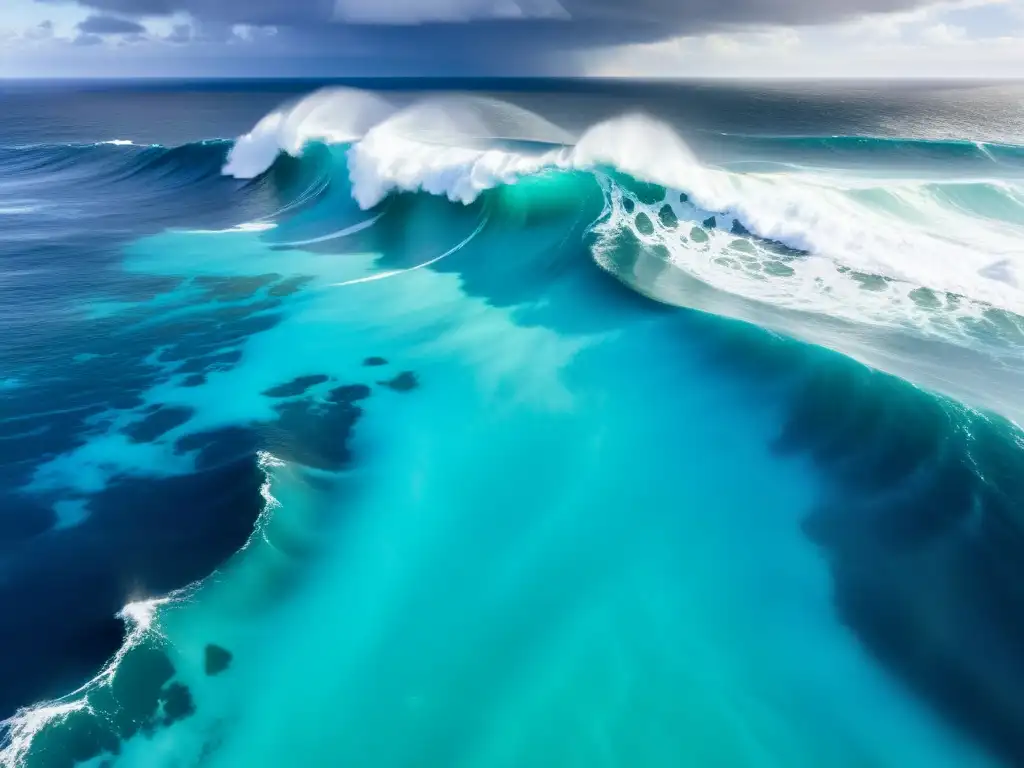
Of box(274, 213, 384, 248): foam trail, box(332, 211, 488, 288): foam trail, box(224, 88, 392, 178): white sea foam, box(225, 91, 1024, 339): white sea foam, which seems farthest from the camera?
box(224, 88, 392, 178): white sea foam

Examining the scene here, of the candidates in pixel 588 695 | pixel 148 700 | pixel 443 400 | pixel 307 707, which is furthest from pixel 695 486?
pixel 148 700

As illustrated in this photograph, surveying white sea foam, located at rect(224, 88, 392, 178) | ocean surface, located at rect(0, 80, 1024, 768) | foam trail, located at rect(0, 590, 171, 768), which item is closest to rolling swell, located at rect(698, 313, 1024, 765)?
ocean surface, located at rect(0, 80, 1024, 768)

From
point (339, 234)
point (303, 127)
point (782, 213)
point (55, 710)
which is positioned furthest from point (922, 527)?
point (303, 127)

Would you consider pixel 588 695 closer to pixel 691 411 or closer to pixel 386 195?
pixel 691 411

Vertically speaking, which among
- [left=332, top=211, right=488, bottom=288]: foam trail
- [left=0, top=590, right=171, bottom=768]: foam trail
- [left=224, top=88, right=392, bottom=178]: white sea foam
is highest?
[left=224, top=88, right=392, bottom=178]: white sea foam

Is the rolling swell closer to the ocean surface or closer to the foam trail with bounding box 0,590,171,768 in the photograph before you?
the ocean surface

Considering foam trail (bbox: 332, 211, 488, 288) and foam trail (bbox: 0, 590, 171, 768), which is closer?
foam trail (bbox: 0, 590, 171, 768)

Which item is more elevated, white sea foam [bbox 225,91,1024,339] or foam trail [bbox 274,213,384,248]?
white sea foam [bbox 225,91,1024,339]

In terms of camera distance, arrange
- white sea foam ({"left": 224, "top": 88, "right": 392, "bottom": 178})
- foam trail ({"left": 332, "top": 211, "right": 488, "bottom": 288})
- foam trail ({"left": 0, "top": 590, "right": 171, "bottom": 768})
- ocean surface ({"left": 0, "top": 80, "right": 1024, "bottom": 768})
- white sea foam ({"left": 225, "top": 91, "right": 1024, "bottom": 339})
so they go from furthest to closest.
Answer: white sea foam ({"left": 224, "top": 88, "right": 392, "bottom": 178}) < foam trail ({"left": 332, "top": 211, "right": 488, "bottom": 288}) < white sea foam ({"left": 225, "top": 91, "right": 1024, "bottom": 339}) < ocean surface ({"left": 0, "top": 80, "right": 1024, "bottom": 768}) < foam trail ({"left": 0, "top": 590, "right": 171, "bottom": 768})
